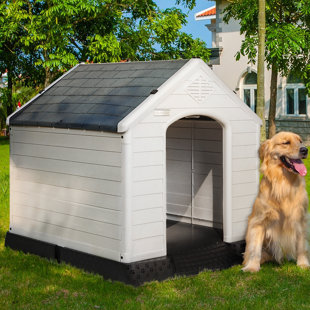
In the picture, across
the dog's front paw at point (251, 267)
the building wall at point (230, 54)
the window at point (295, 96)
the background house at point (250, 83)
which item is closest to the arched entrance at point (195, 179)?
the dog's front paw at point (251, 267)

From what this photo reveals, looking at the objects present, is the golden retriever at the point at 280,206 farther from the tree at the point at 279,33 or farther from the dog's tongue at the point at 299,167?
the tree at the point at 279,33

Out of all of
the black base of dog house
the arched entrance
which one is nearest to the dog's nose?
the black base of dog house

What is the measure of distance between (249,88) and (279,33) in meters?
6.89

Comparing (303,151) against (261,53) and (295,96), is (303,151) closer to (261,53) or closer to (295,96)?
(261,53)

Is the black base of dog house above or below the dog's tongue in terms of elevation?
below

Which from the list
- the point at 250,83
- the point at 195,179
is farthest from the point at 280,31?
the point at 195,179

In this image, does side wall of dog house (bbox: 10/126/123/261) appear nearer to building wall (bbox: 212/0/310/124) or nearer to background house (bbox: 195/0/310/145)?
background house (bbox: 195/0/310/145)

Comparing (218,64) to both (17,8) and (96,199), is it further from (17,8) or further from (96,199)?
(96,199)

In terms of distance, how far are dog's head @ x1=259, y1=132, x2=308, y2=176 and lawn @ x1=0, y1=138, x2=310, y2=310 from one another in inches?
42.3

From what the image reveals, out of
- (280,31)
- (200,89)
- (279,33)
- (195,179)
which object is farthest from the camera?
(280,31)

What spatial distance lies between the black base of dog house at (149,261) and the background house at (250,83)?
727 inches

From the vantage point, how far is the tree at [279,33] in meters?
20.6

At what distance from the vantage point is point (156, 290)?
6.12 m

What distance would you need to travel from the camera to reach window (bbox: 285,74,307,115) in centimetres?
2553
